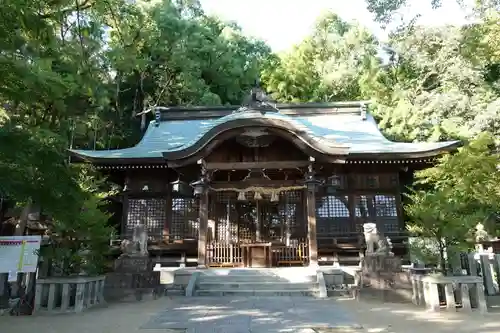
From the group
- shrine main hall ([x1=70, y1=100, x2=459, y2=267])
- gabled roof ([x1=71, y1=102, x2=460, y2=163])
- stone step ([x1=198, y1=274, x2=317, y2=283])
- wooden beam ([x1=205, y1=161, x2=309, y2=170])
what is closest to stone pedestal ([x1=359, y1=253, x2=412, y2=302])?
stone step ([x1=198, y1=274, x2=317, y2=283])

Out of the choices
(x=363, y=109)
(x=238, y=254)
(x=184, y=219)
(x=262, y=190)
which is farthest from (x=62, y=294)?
(x=363, y=109)

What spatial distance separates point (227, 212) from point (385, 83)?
1659cm

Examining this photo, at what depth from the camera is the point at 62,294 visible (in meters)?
7.20

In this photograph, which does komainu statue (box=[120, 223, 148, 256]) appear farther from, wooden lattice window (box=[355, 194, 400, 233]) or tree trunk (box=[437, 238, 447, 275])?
wooden lattice window (box=[355, 194, 400, 233])

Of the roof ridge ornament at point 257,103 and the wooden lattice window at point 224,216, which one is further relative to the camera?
the wooden lattice window at point 224,216

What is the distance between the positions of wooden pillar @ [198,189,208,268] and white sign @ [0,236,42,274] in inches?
199

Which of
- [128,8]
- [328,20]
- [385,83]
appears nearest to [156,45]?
[128,8]

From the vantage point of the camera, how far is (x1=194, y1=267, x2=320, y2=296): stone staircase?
354 inches

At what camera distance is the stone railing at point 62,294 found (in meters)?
7.12

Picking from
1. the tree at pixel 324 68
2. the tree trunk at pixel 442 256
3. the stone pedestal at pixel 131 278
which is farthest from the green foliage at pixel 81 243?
the tree at pixel 324 68

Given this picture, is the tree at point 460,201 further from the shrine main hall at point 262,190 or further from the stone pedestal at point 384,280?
the shrine main hall at point 262,190

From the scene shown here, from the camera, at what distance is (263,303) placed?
760cm

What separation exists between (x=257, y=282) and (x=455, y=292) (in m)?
4.49

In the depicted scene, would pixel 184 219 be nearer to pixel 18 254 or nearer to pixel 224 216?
pixel 224 216
